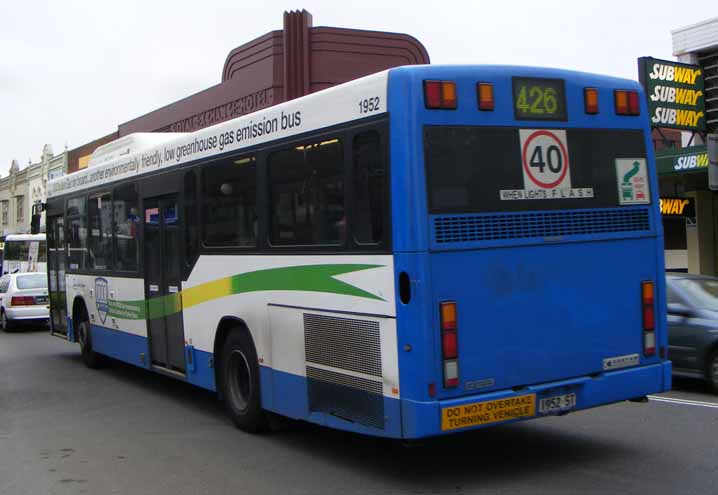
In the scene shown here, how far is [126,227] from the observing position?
38.1 feet

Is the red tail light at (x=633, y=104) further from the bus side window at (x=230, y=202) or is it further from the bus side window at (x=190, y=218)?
the bus side window at (x=190, y=218)

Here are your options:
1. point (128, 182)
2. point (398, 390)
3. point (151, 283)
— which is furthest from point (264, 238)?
point (128, 182)

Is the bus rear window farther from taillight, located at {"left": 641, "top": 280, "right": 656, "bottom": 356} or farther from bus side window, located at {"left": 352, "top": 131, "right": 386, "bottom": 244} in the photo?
taillight, located at {"left": 641, "top": 280, "right": 656, "bottom": 356}

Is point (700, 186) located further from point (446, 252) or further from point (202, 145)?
point (446, 252)

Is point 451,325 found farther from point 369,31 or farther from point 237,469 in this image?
point 369,31

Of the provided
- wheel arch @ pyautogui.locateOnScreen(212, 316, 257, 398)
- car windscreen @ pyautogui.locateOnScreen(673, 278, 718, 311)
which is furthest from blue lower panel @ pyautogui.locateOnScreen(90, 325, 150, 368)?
car windscreen @ pyautogui.locateOnScreen(673, 278, 718, 311)

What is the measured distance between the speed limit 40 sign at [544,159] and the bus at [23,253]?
3530 centimetres

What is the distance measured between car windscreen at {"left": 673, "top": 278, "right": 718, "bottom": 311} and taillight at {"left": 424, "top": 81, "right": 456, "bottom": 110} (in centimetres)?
595

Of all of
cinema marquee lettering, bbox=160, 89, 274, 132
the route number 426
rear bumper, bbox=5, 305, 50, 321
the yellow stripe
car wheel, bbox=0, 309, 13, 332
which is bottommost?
car wheel, bbox=0, 309, 13, 332

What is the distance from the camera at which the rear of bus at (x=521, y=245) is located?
20.1 feet

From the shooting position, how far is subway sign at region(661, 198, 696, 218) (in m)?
23.5

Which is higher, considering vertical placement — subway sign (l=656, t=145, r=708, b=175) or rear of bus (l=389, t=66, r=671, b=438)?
subway sign (l=656, t=145, r=708, b=175)

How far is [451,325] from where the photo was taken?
6184 mm

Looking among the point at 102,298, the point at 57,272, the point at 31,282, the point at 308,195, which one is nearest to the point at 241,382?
the point at 308,195
